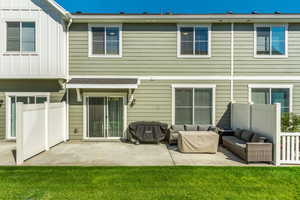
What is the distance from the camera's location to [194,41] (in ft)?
31.4

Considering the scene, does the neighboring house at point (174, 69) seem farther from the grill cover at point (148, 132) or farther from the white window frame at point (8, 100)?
the white window frame at point (8, 100)

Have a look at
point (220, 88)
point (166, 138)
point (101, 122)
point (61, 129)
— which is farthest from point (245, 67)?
point (61, 129)

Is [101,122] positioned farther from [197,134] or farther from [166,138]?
[197,134]

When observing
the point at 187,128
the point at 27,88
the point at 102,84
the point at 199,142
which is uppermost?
the point at 102,84

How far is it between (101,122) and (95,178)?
461cm

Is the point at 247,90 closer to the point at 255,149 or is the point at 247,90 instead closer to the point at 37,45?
the point at 255,149

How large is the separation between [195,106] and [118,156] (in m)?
4.54

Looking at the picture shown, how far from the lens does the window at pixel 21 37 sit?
8797 millimetres

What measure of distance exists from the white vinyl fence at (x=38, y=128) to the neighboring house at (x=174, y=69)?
65cm

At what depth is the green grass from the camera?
436 centimetres

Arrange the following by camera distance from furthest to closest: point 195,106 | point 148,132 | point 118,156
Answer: point 195,106 → point 148,132 → point 118,156

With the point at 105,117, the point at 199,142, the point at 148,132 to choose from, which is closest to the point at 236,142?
the point at 199,142

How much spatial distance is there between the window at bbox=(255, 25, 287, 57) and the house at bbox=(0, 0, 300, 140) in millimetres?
44

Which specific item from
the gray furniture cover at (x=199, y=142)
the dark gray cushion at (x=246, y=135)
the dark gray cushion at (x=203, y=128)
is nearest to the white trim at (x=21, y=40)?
the gray furniture cover at (x=199, y=142)
